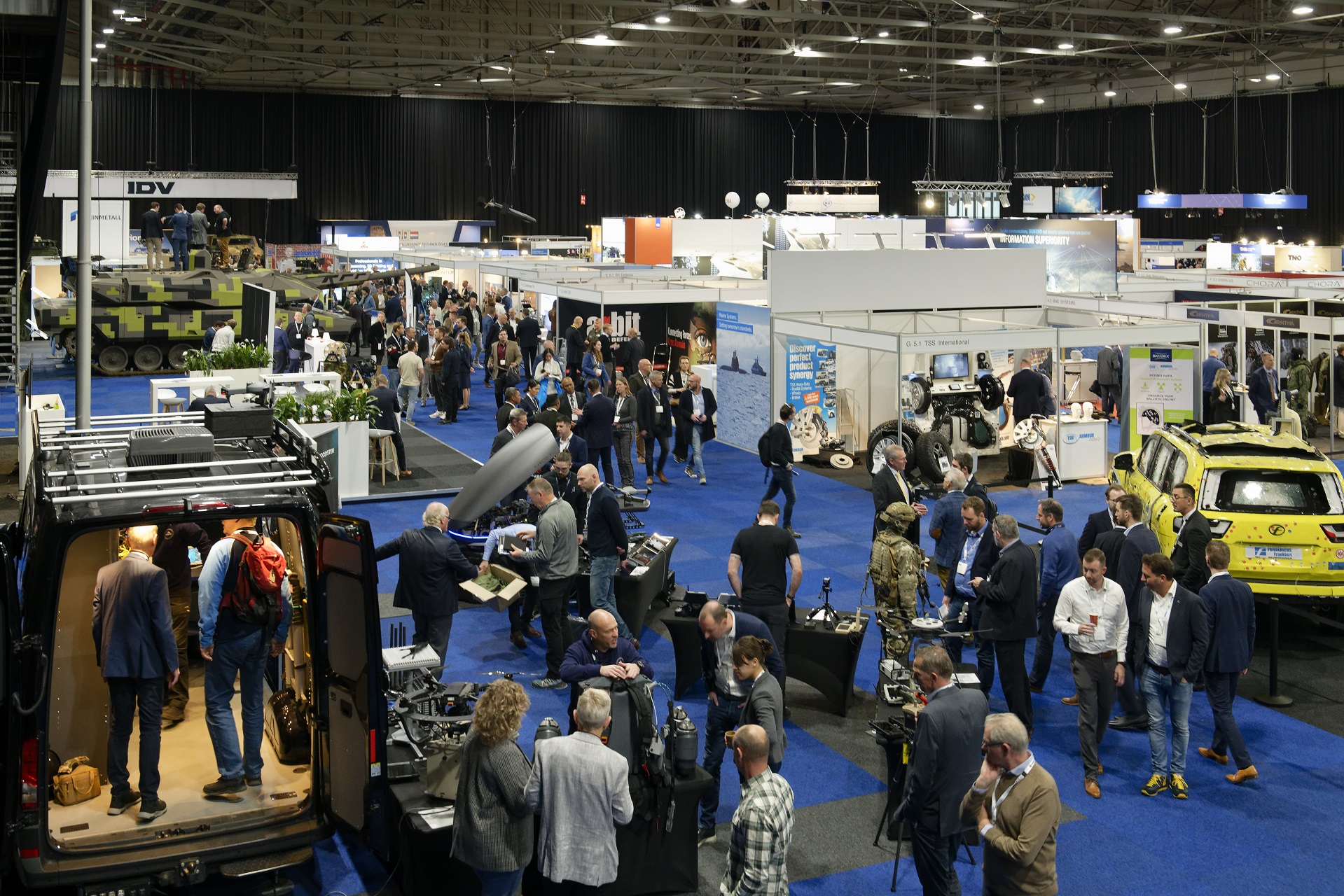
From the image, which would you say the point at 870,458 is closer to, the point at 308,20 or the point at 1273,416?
the point at 1273,416

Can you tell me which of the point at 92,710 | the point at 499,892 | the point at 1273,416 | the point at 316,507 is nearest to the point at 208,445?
the point at 316,507

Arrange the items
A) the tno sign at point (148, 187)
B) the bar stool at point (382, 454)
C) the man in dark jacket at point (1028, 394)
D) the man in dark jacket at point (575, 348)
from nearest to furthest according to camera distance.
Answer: the bar stool at point (382, 454), the man in dark jacket at point (1028, 394), the man in dark jacket at point (575, 348), the tno sign at point (148, 187)

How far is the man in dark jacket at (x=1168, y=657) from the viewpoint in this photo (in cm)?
705

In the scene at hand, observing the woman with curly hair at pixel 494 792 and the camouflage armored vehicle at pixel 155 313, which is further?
the camouflage armored vehicle at pixel 155 313

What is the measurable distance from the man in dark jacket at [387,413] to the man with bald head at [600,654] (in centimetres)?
913

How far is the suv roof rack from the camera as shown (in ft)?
17.3

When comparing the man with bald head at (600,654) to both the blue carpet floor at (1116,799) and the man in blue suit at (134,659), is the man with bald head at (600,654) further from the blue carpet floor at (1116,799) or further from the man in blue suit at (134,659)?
the man in blue suit at (134,659)

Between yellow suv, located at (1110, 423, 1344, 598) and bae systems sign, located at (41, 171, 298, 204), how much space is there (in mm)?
32981

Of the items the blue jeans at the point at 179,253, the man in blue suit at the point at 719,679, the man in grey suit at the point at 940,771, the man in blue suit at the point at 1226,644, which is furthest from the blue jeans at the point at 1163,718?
the blue jeans at the point at 179,253

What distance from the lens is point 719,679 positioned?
648 cm

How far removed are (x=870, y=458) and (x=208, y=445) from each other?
11085 millimetres

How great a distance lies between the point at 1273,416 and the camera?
17.2 m

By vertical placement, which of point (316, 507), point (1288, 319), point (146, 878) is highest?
point (1288, 319)

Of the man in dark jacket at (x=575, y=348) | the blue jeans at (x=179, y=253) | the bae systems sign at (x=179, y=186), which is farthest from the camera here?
the bae systems sign at (x=179, y=186)
